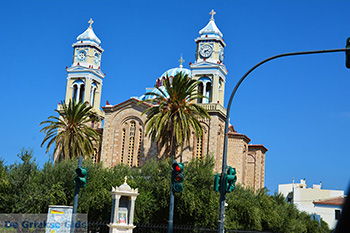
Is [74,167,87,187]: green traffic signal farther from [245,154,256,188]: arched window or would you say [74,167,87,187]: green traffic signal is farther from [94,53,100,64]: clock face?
[94,53,100,64]: clock face

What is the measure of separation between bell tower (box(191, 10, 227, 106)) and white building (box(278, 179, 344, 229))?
83.1 ft

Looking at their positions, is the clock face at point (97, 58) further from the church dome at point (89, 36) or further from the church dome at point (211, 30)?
the church dome at point (211, 30)

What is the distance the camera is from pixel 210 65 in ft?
177

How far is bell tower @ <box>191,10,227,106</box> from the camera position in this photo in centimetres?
5372

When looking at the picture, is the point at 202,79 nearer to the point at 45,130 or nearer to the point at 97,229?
the point at 45,130

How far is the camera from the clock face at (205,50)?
179ft

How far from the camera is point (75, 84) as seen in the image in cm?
5938

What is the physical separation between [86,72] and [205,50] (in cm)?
1462

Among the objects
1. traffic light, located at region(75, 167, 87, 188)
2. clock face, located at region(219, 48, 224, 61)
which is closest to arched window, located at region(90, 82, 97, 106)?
clock face, located at region(219, 48, 224, 61)

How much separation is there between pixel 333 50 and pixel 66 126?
121 feet

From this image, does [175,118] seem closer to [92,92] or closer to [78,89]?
[78,89]

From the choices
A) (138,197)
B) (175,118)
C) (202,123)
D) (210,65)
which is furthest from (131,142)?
(138,197)

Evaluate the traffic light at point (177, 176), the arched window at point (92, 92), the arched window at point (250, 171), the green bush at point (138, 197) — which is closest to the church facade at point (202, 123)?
the arched window at point (92, 92)

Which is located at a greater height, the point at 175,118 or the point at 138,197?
the point at 175,118
